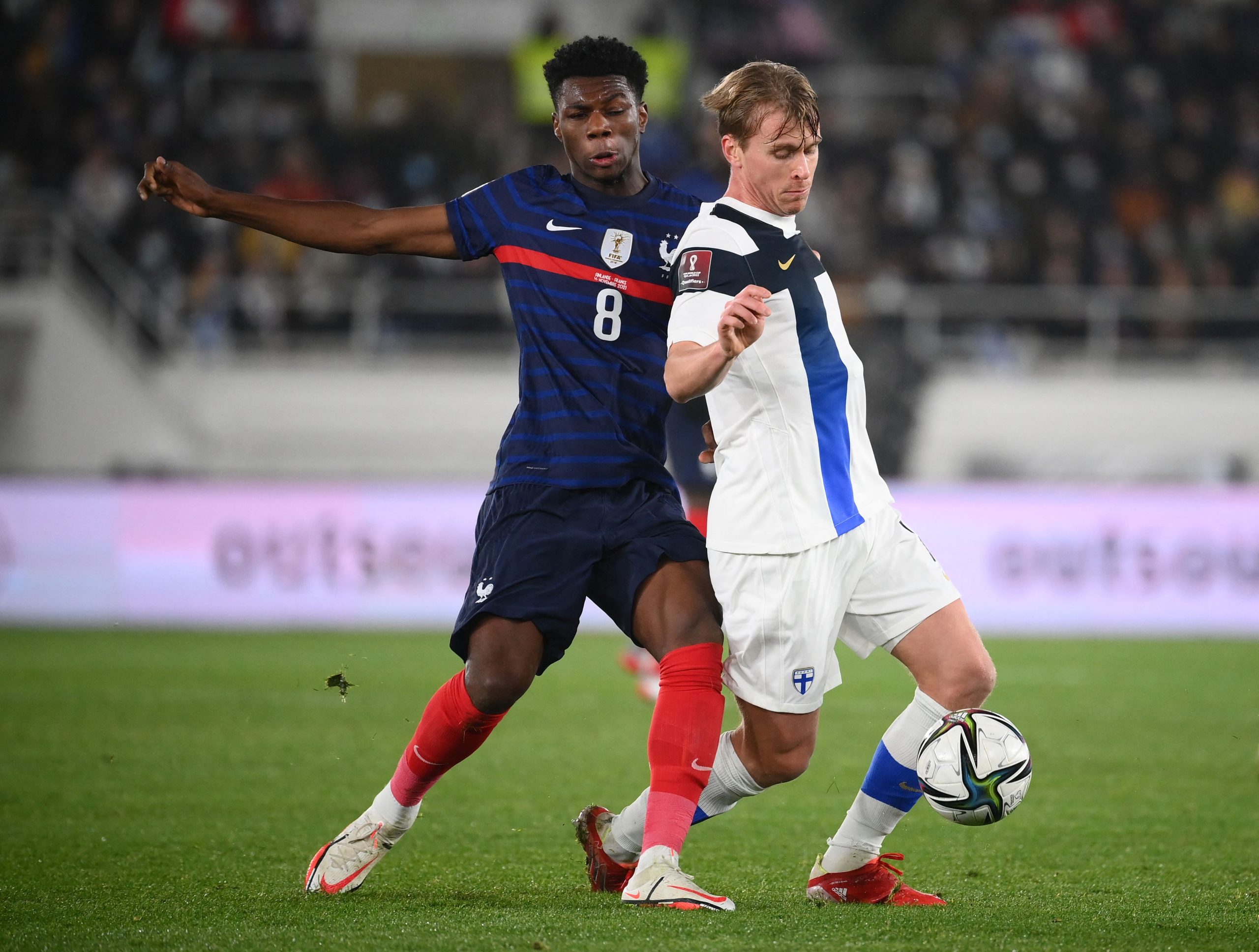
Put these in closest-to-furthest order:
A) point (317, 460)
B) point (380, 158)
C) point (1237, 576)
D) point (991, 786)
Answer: point (991, 786) < point (1237, 576) < point (317, 460) < point (380, 158)

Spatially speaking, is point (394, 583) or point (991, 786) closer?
point (991, 786)

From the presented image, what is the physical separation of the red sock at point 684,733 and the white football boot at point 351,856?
2.49 ft

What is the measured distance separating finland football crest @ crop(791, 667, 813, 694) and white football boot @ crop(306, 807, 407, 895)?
1.17 metres

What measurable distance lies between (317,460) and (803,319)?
37.8 feet

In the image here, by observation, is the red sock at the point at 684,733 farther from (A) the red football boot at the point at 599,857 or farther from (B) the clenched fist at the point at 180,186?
(B) the clenched fist at the point at 180,186

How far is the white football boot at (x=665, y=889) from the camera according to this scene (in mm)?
3699

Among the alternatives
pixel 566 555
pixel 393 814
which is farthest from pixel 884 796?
pixel 393 814

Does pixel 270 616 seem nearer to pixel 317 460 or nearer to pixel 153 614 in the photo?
pixel 153 614

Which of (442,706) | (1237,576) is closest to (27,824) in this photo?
(442,706)

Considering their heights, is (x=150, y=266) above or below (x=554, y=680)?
above

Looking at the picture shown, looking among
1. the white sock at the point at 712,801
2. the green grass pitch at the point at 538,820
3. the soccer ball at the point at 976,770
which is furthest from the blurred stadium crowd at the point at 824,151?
the soccer ball at the point at 976,770

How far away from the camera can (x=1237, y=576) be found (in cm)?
1184

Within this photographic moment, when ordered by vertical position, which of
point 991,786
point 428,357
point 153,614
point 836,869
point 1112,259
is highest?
point 1112,259

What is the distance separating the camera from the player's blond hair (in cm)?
382
